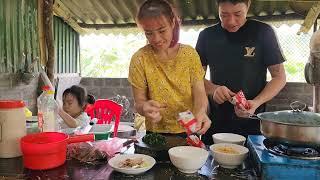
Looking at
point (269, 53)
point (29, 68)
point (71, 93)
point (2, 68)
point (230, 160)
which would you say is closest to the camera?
point (230, 160)

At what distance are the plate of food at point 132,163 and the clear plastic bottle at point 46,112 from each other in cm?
55

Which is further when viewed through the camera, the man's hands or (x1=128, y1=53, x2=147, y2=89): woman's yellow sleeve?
the man's hands

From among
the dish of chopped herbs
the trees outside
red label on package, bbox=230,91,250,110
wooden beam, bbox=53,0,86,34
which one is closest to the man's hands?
red label on package, bbox=230,91,250,110

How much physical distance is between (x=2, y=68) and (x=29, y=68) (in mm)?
495

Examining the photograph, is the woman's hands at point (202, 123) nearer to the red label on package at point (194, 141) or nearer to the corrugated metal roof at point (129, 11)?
the red label on package at point (194, 141)

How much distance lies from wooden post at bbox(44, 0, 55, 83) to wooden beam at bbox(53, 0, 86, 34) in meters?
0.24

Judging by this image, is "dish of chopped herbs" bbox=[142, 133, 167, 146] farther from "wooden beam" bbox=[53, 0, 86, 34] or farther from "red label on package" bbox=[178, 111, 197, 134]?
"wooden beam" bbox=[53, 0, 86, 34]

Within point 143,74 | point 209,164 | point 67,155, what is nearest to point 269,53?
point 143,74

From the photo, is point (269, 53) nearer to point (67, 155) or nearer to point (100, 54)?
point (67, 155)

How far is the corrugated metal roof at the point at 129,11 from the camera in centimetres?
473

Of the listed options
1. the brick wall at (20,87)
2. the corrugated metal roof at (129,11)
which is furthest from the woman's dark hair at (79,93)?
the corrugated metal roof at (129,11)

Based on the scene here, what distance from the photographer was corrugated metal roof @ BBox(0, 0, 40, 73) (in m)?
4.14

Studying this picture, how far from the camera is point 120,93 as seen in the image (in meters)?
6.05

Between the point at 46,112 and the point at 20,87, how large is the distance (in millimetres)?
3055
